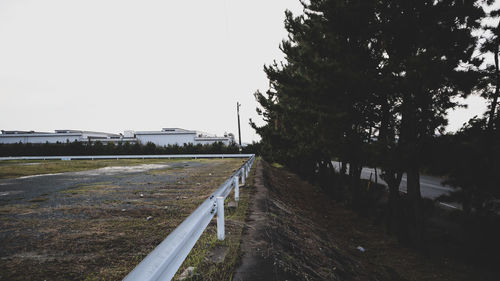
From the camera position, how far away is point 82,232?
4246 millimetres

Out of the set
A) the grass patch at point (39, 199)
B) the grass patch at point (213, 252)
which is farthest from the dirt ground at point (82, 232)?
the grass patch at point (213, 252)

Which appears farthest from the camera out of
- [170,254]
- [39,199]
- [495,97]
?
[39,199]

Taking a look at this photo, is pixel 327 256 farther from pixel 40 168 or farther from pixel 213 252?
pixel 40 168

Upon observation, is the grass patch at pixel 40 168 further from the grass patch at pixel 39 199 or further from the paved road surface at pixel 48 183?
the grass patch at pixel 39 199

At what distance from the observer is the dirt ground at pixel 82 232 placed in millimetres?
2953

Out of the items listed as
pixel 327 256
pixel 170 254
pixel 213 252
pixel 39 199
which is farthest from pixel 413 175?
pixel 39 199

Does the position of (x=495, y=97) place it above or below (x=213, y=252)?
above

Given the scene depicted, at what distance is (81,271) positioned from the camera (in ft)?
9.43

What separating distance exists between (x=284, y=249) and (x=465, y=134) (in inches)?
184

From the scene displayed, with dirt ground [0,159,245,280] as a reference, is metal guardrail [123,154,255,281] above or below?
above

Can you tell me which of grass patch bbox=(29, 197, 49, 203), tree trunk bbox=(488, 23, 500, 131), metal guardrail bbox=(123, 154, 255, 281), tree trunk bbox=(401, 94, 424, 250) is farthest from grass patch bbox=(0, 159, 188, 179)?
tree trunk bbox=(488, 23, 500, 131)

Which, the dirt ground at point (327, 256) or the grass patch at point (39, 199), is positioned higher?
the grass patch at point (39, 199)

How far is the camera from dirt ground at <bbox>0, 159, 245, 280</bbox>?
2.95 metres

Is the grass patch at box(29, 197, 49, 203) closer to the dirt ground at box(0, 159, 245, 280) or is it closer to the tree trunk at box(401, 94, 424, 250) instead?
the dirt ground at box(0, 159, 245, 280)
